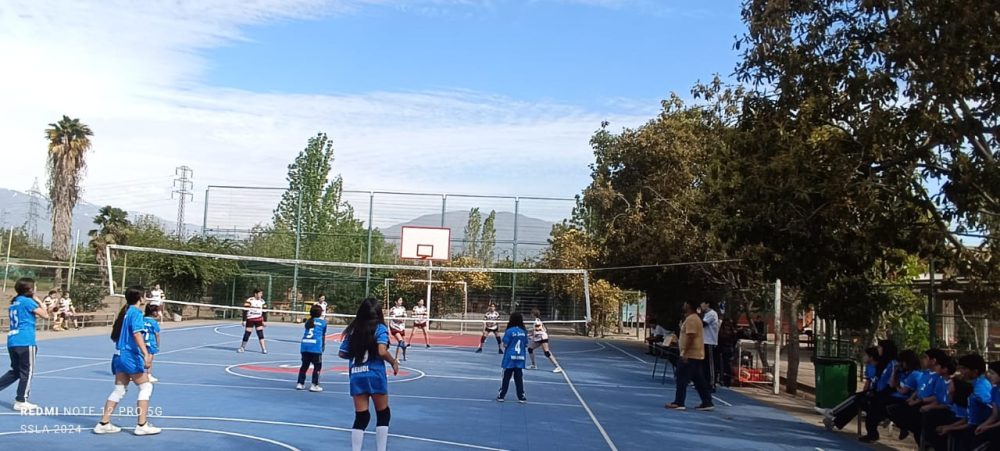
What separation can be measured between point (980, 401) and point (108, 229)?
4316 centimetres

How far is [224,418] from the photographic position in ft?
37.1

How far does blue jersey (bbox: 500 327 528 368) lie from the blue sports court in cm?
67

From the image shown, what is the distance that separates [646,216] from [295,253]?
23.3m

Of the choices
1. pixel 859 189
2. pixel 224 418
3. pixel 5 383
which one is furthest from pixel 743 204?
pixel 5 383

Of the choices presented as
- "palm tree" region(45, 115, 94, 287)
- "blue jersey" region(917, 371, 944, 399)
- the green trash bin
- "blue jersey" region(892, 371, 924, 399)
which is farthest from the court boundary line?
"palm tree" region(45, 115, 94, 287)

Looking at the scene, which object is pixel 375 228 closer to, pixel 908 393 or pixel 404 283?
pixel 404 283

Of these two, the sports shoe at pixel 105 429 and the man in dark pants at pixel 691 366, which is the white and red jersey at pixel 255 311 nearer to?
the man in dark pants at pixel 691 366

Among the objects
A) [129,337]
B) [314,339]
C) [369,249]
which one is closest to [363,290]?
[369,249]

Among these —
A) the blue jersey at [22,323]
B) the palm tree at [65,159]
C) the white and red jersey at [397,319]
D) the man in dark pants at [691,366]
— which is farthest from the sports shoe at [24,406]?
the palm tree at [65,159]

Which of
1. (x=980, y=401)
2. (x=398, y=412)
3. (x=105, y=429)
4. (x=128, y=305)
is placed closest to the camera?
(x=980, y=401)

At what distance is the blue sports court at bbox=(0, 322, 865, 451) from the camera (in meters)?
10.0

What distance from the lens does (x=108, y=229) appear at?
144 ft

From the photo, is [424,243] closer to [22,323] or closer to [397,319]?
[397,319]

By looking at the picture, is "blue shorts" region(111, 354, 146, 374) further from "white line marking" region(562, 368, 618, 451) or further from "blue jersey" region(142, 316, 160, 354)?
"white line marking" region(562, 368, 618, 451)
